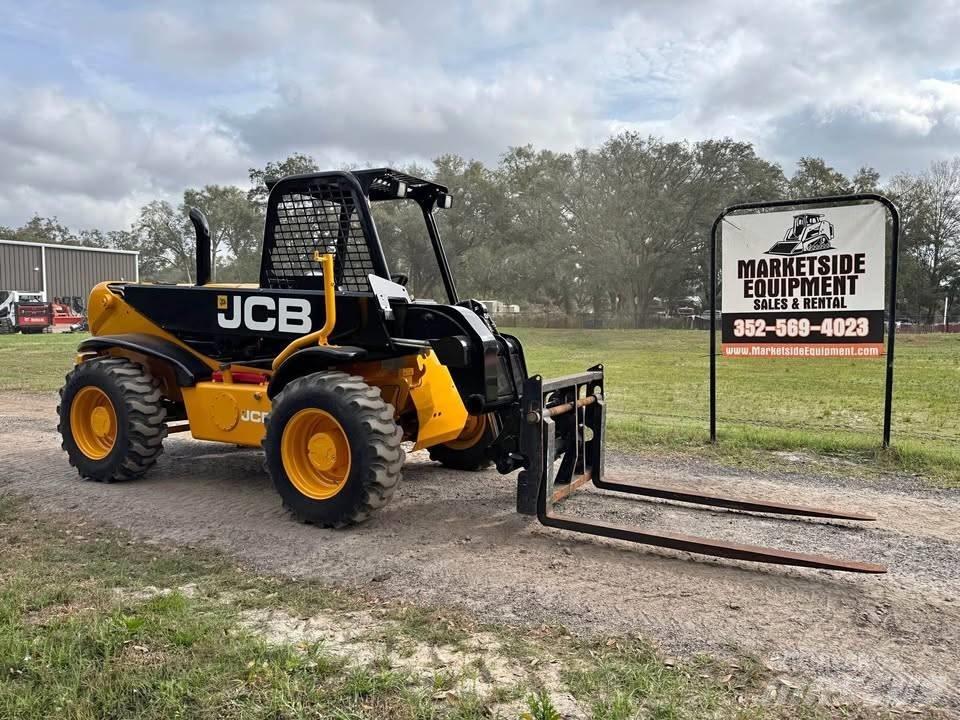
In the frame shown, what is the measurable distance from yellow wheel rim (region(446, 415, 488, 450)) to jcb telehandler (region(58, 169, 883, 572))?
0.02 m

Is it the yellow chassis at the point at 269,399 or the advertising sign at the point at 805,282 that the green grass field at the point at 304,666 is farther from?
the advertising sign at the point at 805,282

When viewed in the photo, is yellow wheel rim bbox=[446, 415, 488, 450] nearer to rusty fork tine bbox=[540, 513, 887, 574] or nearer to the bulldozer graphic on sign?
rusty fork tine bbox=[540, 513, 887, 574]

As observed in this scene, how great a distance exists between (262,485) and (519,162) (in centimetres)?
5615

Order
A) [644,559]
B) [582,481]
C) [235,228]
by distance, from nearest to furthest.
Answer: [644,559] < [582,481] < [235,228]

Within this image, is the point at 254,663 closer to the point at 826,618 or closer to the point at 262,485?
the point at 826,618

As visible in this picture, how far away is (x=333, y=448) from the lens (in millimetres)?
5699

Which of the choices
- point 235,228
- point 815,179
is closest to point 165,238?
point 235,228

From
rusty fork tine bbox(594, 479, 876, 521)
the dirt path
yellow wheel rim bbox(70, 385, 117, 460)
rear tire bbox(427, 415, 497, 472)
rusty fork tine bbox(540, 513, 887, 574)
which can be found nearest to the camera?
the dirt path

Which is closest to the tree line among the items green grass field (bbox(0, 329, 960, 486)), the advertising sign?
green grass field (bbox(0, 329, 960, 486))

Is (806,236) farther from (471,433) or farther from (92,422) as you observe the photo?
(92,422)

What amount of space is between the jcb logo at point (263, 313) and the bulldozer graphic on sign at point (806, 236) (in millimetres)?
5285

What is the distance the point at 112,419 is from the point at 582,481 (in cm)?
429

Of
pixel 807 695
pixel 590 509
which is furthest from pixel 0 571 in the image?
pixel 807 695

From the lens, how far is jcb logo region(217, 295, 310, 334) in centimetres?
615
